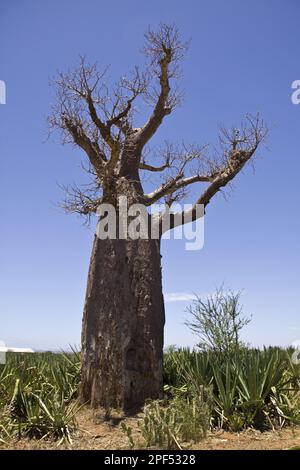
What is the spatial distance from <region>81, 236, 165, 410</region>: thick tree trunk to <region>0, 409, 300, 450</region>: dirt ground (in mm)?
655

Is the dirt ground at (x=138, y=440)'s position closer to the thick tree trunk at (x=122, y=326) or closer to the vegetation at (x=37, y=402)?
the vegetation at (x=37, y=402)

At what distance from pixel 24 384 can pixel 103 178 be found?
12.9 ft

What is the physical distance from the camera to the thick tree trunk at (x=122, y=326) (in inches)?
307

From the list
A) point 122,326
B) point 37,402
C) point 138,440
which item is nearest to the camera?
point 138,440

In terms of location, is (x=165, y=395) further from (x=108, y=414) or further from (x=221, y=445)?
(x=221, y=445)

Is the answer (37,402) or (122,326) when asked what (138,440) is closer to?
(37,402)

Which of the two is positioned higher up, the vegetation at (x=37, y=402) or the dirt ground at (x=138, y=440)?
the vegetation at (x=37, y=402)

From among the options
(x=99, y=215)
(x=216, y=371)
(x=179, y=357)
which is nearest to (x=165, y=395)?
(x=216, y=371)

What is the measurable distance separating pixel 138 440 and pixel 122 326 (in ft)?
6.95

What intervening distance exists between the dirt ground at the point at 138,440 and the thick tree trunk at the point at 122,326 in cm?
66

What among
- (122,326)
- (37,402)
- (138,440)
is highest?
(122,326)

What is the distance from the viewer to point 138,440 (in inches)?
245

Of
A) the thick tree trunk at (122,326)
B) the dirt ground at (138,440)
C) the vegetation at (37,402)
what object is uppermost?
the thick tree trunk at (122,326)
